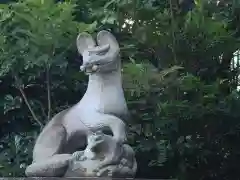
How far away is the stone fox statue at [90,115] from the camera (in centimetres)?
322

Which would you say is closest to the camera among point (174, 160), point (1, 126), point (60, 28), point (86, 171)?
point (86, 171)

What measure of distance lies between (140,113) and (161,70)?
34cm

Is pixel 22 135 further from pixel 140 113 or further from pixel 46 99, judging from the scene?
pixel 140 113

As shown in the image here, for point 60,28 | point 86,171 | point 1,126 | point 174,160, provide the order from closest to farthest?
point 86,171, point 60,28, point 174,160, point 1,126

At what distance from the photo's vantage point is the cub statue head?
331 centimetres

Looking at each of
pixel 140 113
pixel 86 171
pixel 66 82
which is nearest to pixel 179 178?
pixel 140 113

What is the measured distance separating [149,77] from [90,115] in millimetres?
927

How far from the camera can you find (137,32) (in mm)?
4523

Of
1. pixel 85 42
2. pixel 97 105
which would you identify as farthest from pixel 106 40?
pixel 97 105

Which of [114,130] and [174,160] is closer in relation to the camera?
[114,130]

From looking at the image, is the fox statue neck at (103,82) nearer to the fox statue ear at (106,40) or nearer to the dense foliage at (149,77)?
the fox statue ear at (106,40)

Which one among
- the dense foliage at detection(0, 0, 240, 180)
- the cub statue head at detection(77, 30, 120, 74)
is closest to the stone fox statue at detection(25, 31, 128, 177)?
the cub statue head at detection(77, 30, 120, 74)

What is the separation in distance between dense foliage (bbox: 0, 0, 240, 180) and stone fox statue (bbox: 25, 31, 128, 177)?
66 cm

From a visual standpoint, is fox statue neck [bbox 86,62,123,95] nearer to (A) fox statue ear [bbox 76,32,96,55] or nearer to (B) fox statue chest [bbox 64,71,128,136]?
(B) fox statue chest [bbox 64,71,128,136]
